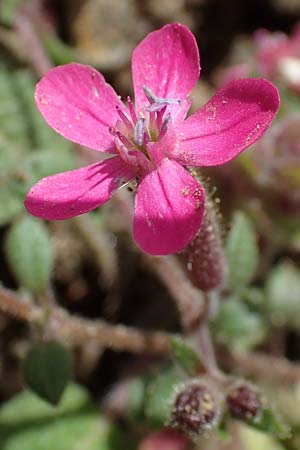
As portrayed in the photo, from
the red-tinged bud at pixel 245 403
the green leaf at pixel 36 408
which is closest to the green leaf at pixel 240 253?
the red-tinged bud at pixel 245 403

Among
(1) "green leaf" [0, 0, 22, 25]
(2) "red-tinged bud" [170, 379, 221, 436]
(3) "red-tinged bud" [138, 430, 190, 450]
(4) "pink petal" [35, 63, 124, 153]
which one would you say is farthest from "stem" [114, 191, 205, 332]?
(1) "green leaf" [0, 0, 22, 25]

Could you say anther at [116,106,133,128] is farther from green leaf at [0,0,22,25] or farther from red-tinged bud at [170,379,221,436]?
green leaf at [0,0,22,25]

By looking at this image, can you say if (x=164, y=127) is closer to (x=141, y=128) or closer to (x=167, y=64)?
(x=141, y=128)

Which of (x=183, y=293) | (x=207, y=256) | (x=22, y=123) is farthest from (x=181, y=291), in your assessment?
(x=22, y=123)

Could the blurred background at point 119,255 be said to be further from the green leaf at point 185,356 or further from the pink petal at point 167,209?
the pink petal at point 167,209

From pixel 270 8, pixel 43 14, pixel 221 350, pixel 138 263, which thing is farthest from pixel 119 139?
pixel 270 8

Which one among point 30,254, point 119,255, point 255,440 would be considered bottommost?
point 255,440

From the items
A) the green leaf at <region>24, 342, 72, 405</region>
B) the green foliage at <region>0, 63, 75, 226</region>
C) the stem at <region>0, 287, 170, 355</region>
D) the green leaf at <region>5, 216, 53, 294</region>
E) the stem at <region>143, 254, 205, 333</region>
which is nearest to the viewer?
the green leaf at <region>24, 342, 72, 405</region>
